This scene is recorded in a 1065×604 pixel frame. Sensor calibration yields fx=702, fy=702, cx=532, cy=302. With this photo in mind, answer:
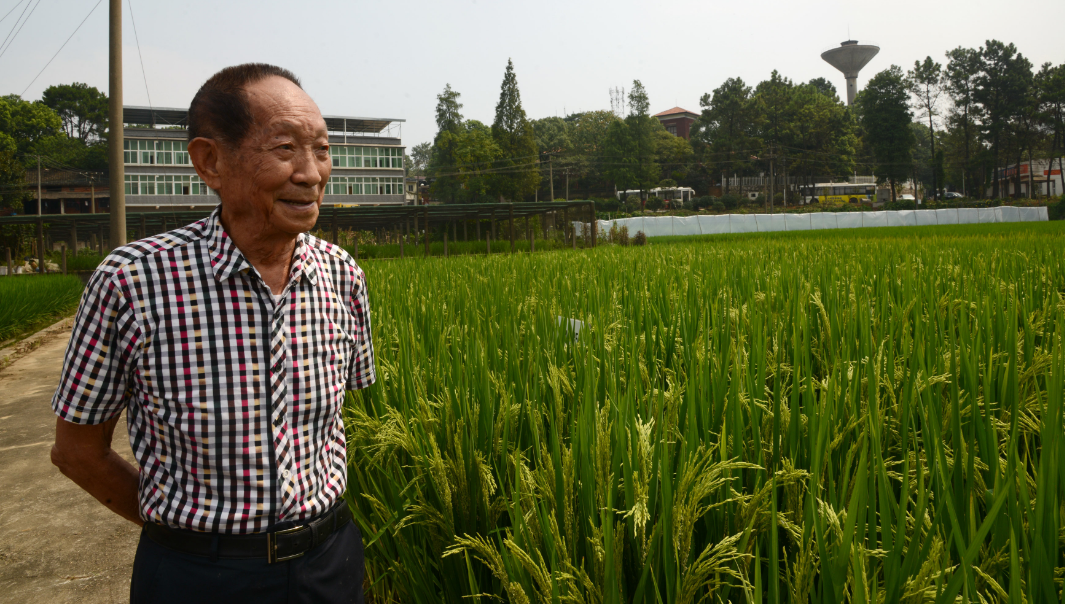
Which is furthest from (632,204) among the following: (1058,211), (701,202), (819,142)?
(1058,211)

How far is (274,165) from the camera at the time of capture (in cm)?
133

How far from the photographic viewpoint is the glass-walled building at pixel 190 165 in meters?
57.9

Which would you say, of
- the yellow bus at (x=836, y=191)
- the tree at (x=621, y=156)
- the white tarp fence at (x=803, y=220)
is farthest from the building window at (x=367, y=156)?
the yellow bus at (x=836, y=191)

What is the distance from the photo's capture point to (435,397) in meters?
2.21

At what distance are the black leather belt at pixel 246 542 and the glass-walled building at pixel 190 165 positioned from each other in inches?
2277

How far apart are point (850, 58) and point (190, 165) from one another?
7621 centimetres

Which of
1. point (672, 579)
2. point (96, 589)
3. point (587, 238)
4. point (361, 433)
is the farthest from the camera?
point (587, 238)

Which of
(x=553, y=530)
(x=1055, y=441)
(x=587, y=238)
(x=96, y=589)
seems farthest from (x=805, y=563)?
(x=587, y=238)

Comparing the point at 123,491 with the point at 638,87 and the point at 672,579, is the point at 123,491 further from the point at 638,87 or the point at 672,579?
the point at 638,87

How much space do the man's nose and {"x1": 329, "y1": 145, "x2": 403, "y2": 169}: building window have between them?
6539cm

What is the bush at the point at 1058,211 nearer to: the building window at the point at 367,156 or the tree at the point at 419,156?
the building window at the point at 367,156

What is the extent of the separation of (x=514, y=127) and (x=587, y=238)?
4626cm

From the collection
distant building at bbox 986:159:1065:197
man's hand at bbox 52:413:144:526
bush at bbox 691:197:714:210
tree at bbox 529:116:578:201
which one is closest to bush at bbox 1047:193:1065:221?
distant building at bbox 986:159:1065:197

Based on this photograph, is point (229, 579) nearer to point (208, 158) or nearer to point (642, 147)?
point (208, 158)
